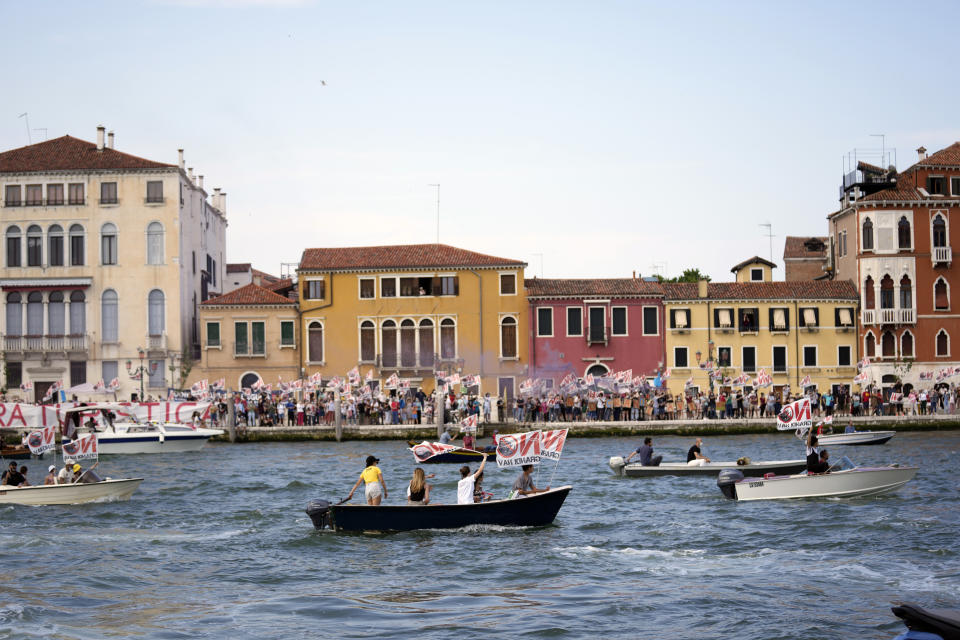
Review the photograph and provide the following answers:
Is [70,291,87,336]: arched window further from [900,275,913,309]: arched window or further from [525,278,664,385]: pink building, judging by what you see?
[900,275,913,309]: arched window

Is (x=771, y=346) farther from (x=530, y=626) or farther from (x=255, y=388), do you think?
(x=530, y=626)

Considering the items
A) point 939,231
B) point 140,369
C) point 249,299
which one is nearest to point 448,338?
point 249,299

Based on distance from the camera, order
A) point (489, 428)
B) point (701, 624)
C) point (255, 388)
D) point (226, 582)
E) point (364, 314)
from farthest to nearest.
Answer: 1. point (364, 314)
2. point (255, 388)
3. point (489, 428)
4. point (226, 582)
5. point (701, 624)

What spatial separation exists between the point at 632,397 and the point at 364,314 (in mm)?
14118

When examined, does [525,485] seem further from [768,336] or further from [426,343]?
[768,336]

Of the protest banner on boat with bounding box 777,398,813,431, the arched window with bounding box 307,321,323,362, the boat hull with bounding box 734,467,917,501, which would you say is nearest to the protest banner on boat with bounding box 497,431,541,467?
the boat hull with bounding box 734,467,917,501

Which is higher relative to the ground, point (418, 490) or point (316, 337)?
point (316, 337)

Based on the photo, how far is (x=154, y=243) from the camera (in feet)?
193

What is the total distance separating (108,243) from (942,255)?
130 ft

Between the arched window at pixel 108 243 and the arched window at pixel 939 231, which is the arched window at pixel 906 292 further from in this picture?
the arched window at pixel 108 243

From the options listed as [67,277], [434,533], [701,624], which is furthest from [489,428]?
[701,624]

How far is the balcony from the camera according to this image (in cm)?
5669

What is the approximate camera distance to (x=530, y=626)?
1511cm

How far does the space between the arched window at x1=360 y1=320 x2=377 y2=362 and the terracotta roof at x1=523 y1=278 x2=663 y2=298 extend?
7590 millimetres
